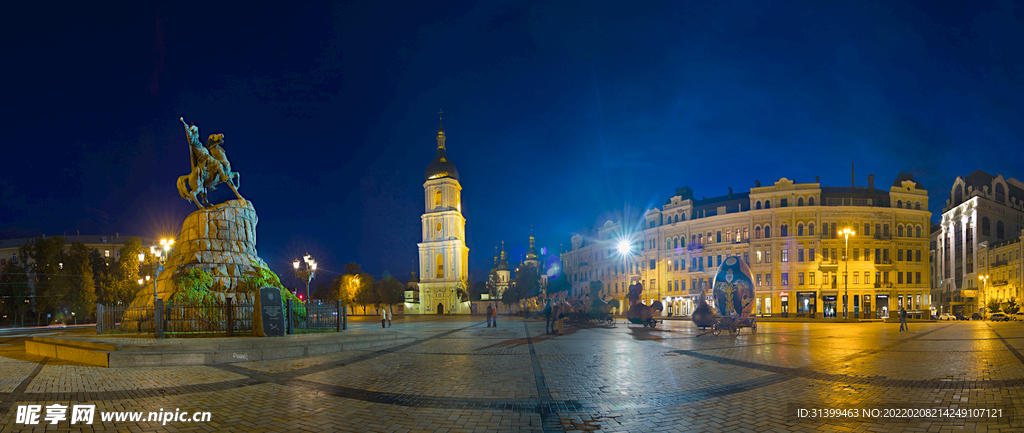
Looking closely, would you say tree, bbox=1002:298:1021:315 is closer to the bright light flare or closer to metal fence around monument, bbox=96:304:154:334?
the bright light flare

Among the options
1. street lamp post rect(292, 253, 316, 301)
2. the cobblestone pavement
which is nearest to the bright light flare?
street lamp post rect(292, 253, 316, 301)

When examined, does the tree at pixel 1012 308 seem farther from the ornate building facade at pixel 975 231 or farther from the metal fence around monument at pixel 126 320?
the metal fence around monument at pixel 126 320

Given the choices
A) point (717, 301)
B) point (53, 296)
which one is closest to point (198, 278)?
point (717, 301)

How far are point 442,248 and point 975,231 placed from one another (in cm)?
8250

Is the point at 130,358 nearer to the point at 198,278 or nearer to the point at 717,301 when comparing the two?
the point at 198,278

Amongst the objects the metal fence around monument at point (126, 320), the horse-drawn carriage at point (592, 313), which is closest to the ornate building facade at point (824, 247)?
the horse-drawn carriage at point (592, 313)

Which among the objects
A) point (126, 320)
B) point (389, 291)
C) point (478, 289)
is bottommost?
point (478, 289)

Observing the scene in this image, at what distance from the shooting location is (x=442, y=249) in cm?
10481

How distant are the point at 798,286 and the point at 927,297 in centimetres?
1477

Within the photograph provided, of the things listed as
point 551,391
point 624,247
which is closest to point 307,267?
point 551,391

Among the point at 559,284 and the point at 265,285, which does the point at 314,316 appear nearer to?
the point at 265,285

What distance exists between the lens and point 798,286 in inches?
2335

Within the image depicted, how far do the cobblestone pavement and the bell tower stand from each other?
288 feet

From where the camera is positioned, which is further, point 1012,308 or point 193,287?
point 1012,308
